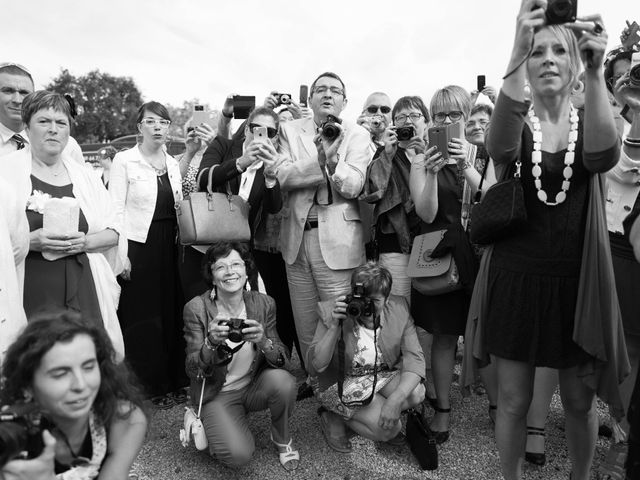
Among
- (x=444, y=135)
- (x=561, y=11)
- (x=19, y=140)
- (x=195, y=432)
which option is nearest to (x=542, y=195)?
(x=561, y=11)

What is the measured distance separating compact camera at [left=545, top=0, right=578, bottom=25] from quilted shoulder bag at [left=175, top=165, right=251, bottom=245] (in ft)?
6.63

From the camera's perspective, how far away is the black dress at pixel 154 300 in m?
3.46

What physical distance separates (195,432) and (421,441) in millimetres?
1164

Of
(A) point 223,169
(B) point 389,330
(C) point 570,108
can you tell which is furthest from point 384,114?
(C) point 570,108

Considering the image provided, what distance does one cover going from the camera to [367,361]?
285 centimetres

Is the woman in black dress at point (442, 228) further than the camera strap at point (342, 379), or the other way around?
the woman in black dress at point (442, 228)

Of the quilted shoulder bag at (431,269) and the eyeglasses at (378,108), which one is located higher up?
the eyeglasses at (378,108)

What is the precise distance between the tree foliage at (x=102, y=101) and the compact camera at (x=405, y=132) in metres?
62.1

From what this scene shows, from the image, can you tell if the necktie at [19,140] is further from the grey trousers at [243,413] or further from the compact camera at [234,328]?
the grey trousers at [243,413]

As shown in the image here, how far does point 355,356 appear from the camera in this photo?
9.36 feet

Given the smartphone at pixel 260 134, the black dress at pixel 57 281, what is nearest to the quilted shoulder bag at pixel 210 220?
the smartphone at pixel 260 134

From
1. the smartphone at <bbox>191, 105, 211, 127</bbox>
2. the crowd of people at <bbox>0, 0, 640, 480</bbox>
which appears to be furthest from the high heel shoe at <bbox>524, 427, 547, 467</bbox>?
the smartphone at <bbox>191, 105, 211, 127</bbox>

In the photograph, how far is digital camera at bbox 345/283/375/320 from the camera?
8.71ft

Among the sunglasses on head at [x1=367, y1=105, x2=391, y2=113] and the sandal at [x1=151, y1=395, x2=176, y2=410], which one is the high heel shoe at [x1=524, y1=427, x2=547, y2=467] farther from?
the sunglasses on head at [x1=367, y1=105, x2=391, y2=113]
